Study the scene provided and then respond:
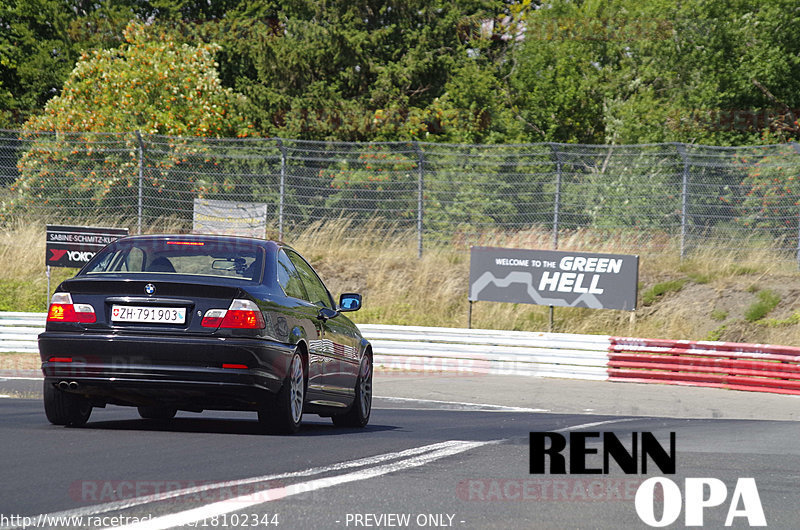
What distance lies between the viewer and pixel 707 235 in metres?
24.0

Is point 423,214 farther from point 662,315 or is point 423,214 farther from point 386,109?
point 386,109

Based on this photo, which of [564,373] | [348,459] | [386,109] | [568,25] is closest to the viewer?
[348,459]

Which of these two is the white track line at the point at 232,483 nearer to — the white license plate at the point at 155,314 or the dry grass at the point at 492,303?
the white license plate at the point at 155,314

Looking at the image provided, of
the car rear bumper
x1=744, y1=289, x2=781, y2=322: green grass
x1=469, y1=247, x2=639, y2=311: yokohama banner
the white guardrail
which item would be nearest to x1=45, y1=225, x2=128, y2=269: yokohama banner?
the white guardrail

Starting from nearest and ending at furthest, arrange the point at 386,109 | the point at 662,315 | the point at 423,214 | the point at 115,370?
the point at 115,370
the point at 662,315
the point at 423,214
the point at 386,109

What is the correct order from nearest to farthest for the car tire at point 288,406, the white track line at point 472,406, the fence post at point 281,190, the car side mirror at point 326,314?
the car tire at point 288,406
the car side mirror at point 326,314
the white track line at point 472,406
the fence post at point 281,190

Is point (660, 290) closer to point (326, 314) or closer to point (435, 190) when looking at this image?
point (435, 190)

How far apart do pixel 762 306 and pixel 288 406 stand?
16.0 metres

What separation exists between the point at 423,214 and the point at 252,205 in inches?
143

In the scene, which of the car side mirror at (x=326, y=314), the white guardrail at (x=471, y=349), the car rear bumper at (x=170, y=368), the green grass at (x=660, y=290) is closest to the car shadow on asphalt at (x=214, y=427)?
the car rear bumper at (x=170, y=368)

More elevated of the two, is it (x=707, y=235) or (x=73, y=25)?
(x=73, y=25)

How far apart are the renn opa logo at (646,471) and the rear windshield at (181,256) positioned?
100 inches

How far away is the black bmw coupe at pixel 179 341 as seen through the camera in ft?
27.9

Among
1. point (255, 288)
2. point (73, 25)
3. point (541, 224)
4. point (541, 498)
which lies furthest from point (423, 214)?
point (73, 25)
